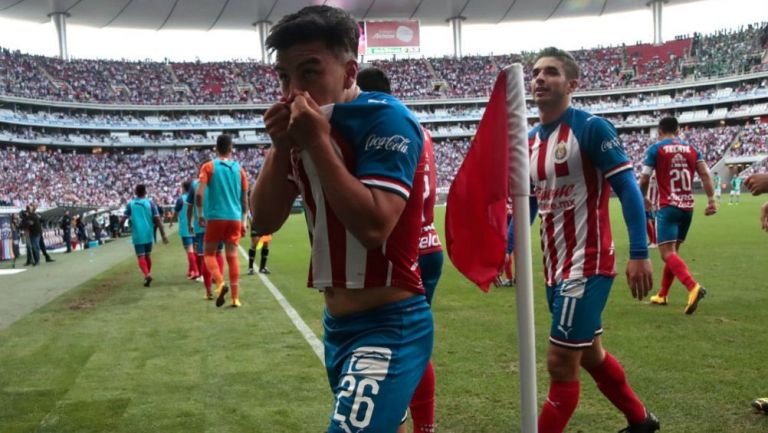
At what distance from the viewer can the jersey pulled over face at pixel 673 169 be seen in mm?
7816

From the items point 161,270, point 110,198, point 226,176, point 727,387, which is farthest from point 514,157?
point 110,198

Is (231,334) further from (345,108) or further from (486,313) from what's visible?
(345,108)

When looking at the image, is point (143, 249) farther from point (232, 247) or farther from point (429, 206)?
point (429, 206)

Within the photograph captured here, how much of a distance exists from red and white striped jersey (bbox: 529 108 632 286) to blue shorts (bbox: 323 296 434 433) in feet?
5.35

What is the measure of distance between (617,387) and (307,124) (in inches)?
107

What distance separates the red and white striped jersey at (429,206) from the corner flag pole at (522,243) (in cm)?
95

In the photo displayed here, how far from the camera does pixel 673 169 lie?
26.0 feet

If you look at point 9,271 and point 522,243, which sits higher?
point 522,243

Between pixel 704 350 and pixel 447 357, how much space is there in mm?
2337

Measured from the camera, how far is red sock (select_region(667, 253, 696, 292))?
737 cm

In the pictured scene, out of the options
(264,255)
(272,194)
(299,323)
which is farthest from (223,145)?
(272,194)

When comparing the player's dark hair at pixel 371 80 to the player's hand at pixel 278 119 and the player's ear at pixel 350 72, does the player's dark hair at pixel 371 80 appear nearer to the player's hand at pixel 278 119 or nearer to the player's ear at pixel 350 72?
the player's ear at pixel 350 72

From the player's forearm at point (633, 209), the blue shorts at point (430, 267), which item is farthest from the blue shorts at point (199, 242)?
the player's forearm at point (633, 209)

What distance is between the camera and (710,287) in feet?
29.7
